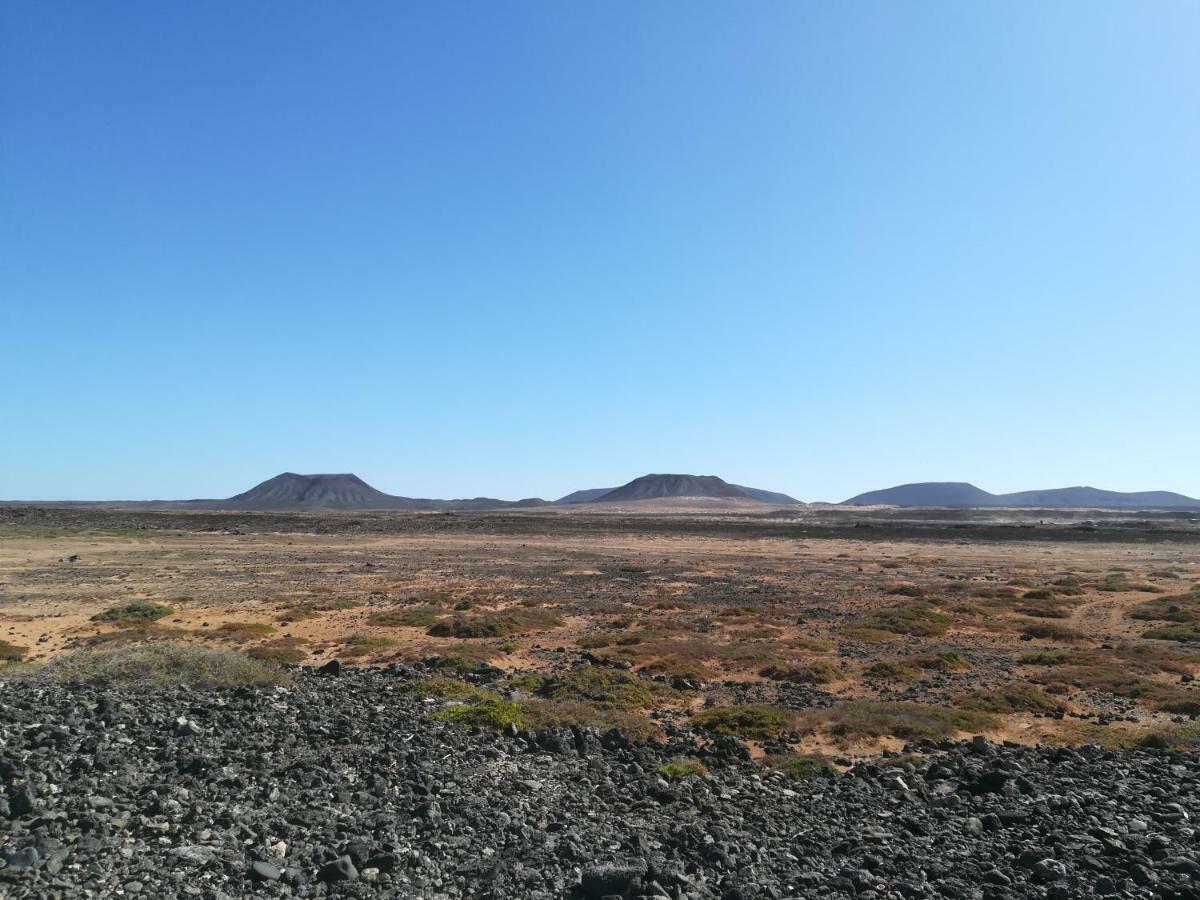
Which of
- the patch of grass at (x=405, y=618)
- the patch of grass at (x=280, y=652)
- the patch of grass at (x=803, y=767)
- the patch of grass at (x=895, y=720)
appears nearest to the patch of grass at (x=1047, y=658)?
the patch of grass at (x=895, y=720)

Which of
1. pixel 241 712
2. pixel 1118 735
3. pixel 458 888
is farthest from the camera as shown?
pixel 1118 735

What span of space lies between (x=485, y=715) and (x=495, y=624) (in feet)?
41.1

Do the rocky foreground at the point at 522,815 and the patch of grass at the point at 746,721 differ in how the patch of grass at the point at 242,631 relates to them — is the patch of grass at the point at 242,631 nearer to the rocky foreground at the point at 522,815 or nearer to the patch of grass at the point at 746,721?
the rocky foreground at the point at 522,815

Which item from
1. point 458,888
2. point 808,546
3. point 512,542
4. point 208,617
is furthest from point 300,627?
point 808,546

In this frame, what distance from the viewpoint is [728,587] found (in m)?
44.2

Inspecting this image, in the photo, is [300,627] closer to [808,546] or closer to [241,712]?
[241,712]

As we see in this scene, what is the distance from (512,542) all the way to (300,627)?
2217 inches

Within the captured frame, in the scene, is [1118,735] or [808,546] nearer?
[1118,735]

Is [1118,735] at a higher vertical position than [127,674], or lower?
lower

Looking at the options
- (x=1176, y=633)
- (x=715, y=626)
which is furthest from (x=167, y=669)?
(x=1176, y=633)

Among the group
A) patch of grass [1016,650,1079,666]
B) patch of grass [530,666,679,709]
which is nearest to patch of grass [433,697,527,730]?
patch of grass [530,666,679,709]

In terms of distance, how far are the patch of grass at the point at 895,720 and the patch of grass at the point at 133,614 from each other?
24.6m

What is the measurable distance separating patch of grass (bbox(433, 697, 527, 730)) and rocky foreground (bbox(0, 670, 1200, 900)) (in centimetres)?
51

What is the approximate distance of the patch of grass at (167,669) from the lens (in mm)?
16328
